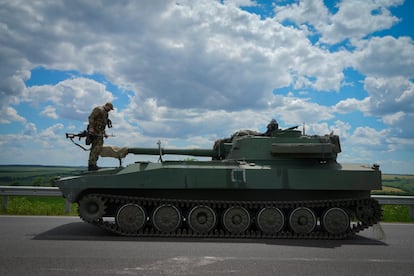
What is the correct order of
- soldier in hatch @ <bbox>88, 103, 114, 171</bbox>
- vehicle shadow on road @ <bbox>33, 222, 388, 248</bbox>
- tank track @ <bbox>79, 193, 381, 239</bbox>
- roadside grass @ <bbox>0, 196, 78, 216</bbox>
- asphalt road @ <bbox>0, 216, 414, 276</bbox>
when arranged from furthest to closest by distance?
roadside grass @ <bbox>0, 196, 78, 216</bbox>
soldier in hatch @ <bbox>88, 103, 114, 171</bbox>
tank track @ <bbox>79, 193, 381, 239</bbox>
vehicle shadow on road @ <bbox>33, 222, 388, 248</bbox>
asphalt road @ <bbox>0, 216, 414, 276</bbox>

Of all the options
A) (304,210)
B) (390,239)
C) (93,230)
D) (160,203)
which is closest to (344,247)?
(304,210)

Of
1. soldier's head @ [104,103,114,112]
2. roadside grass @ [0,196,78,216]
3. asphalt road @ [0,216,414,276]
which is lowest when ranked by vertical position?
asphalt road @ [0,216,414,276]

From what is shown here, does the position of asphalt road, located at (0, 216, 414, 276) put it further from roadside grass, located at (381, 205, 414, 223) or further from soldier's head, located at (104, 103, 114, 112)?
roadside grass, located at (381, 205, 414, 223)

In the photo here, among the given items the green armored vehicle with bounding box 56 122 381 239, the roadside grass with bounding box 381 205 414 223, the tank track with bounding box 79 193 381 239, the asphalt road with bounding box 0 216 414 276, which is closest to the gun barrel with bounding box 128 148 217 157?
the green armored vehicle with bounding box 56 122 381 239

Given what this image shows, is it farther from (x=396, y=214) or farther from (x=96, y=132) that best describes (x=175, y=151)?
(x=396, y=214)

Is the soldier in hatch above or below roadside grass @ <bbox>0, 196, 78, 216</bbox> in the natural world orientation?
above

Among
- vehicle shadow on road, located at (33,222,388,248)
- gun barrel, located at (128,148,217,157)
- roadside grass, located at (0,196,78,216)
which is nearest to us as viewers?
vehicle shadow on road, located at (33,222,388,248)

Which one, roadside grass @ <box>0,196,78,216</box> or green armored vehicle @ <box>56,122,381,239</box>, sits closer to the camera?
green armored vehicle @ <box>56,122,381,239</box>

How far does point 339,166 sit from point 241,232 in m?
3.54

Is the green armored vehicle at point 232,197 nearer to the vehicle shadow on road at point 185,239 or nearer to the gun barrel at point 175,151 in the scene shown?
the vehicle shadow on road at point 185,239

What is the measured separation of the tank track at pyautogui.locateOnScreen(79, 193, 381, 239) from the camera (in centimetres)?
1049

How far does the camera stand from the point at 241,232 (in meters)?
10.7

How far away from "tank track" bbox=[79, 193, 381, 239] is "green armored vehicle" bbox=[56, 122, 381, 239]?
0.03 m

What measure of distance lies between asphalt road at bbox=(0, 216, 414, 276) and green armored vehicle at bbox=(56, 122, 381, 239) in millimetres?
525
